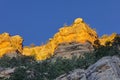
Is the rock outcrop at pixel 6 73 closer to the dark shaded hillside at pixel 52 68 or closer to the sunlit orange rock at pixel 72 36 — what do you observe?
the dark shaded hillside at pixel 52 68

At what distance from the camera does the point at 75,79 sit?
45812mm

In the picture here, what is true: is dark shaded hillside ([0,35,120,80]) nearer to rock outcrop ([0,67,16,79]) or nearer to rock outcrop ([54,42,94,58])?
rock outcrop ([0,67,16,79])

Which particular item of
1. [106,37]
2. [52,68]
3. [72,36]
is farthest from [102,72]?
[106,37]

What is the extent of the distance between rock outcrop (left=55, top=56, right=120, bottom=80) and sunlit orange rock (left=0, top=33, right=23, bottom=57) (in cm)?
6308

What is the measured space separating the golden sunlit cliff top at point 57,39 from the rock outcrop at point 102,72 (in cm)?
5833

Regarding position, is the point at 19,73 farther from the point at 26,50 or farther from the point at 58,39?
the point at 26,50

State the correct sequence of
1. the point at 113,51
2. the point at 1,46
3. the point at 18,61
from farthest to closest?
1. the point at 1,46
2. the point at 18,61
3. the point at 113,51

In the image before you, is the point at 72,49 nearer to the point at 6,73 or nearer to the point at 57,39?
the point at 57,39

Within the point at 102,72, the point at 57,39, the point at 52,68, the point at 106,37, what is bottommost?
the point at 102,72

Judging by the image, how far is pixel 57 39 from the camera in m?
109

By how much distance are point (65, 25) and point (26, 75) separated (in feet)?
171

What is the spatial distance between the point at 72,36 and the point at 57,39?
154 inches

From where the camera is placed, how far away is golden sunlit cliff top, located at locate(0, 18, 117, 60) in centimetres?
10638

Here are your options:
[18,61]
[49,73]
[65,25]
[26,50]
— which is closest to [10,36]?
[26,50]
